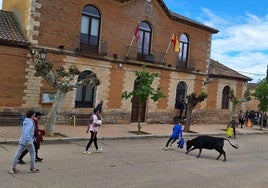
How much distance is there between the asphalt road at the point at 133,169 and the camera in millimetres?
9586

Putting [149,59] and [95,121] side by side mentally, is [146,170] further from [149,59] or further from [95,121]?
[149,59]

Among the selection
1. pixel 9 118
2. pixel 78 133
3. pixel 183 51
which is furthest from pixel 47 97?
pixel 183 51

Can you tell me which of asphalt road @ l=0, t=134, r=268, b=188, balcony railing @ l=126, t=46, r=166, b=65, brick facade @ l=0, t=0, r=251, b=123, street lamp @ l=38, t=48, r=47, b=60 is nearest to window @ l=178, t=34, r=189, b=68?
brick facade @ l=0, t=0, r=251, b=123

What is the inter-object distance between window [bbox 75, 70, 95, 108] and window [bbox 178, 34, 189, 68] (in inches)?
319

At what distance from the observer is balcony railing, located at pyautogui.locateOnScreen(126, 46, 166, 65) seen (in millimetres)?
25234

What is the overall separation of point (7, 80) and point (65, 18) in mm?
4764

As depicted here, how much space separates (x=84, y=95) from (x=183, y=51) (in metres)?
9.46

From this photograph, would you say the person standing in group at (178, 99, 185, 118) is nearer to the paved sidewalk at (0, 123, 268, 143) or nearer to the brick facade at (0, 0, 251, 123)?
the brick facade at (0, 0, 251, 123)

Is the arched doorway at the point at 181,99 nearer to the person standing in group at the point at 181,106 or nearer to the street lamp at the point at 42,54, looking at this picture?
the person standing in group at the point at 181,106

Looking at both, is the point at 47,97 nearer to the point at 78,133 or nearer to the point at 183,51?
the point at 78,133

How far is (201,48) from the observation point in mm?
30531

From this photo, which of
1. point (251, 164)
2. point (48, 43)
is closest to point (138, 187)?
point (251, 164)

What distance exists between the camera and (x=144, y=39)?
87.0ft

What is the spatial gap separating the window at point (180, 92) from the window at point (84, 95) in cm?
763
